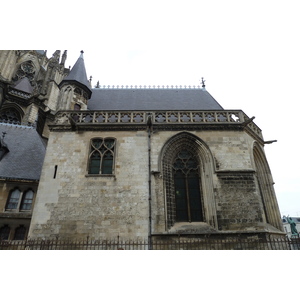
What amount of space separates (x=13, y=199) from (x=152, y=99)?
1028 centimetres

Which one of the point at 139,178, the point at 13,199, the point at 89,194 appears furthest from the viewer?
the point at 13,199

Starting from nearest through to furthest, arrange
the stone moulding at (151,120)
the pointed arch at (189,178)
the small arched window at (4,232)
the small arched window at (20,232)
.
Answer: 1. the pointed arch at (189,178)
2. the small arched window at (4,232)
3. the small arched window at (20,232)
4. the stone moulding at (151,120)

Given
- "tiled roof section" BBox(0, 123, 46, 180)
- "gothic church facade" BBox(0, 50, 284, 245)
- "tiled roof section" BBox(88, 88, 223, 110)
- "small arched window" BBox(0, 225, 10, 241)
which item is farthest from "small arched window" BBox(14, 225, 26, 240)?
"tiled roof section" BBox(88, 88, 223, 110)

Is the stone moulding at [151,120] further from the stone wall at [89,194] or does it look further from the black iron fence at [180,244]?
the black iron fence at [180,244]

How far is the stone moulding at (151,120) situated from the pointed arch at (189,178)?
831 mm

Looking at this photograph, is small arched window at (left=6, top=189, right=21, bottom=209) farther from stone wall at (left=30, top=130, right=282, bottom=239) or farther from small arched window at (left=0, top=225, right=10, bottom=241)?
stone wall at (left=30, top=130, right=282, bottom=239)

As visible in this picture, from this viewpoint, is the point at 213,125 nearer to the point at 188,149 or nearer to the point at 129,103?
the point at 188,149

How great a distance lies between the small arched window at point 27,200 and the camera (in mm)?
10882

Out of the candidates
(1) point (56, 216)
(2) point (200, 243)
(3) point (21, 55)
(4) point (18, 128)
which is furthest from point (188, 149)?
(3) point (21, 55)

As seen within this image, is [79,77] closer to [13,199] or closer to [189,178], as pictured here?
[13,199]

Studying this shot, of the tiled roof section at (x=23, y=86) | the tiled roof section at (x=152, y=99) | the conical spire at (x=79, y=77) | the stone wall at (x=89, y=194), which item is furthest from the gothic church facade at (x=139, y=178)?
the tiled roof section at (x=23, y=86)

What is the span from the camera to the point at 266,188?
446 inches


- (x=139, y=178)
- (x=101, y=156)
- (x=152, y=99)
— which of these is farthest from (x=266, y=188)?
(x=152, y=99)

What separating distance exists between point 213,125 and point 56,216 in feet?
27.4
